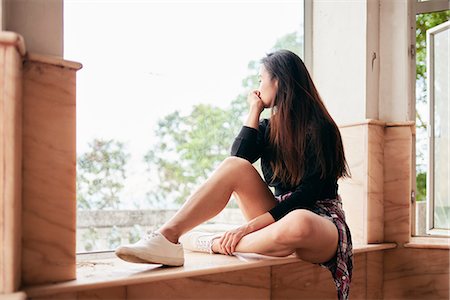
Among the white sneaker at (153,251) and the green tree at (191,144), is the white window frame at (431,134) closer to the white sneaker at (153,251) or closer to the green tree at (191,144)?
the green tree at (191,144)

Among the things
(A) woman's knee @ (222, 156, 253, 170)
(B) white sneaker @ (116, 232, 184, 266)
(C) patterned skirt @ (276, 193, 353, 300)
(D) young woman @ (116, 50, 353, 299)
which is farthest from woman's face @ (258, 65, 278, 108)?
(B) white sneaker @ (116, 232, 184, 266)

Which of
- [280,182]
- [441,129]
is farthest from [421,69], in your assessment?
[280,182]

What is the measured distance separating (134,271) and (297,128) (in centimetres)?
93

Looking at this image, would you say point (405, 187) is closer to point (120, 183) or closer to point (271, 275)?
point (271, 275)

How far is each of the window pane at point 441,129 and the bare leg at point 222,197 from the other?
1181 mm

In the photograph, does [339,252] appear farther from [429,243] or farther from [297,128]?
[429,243]

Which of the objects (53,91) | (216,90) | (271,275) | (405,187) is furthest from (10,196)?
(405,187)

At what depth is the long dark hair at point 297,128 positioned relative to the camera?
231cm

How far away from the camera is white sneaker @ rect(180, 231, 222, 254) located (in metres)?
2.37

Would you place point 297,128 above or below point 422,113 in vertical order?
below

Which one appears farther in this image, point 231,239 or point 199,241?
point 199,241

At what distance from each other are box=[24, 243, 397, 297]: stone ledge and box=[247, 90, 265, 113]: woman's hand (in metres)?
0.68

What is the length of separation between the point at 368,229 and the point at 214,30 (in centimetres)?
130

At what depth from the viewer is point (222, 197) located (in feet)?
7.21
